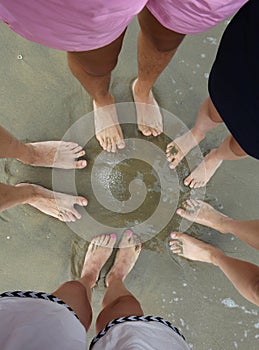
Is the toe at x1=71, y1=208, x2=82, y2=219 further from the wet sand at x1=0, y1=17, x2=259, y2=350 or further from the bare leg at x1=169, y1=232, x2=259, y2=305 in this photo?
the bare leg at x1=169, y1=232, x2=259, y2=305

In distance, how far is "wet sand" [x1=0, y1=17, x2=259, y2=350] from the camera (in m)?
1.55

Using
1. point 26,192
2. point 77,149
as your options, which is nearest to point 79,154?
point 77,149

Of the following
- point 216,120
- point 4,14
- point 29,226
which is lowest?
point 29,226

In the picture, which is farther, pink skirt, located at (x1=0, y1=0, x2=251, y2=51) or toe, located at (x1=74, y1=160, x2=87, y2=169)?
toe, located at (x1=74, y1=160, x2=87, y2=169)

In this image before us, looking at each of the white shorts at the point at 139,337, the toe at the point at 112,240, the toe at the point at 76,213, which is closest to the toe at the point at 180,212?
the toe at the point at 112,240

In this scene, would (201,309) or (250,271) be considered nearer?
(250,271)

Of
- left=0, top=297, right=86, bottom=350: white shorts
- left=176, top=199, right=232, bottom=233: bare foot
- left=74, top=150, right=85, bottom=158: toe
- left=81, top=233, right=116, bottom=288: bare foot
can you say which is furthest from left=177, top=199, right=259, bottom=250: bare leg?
left=0, top=297, right=86, bottom=350: white shorts

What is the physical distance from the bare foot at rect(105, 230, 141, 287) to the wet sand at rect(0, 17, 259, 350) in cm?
4

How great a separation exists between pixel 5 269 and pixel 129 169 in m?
0.56

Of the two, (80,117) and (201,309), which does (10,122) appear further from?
(201,309)

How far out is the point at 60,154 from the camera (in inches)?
60.4

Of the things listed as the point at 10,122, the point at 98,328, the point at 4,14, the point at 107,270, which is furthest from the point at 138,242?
the point at 4,14

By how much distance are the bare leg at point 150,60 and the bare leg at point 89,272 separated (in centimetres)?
41

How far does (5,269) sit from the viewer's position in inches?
60.8
